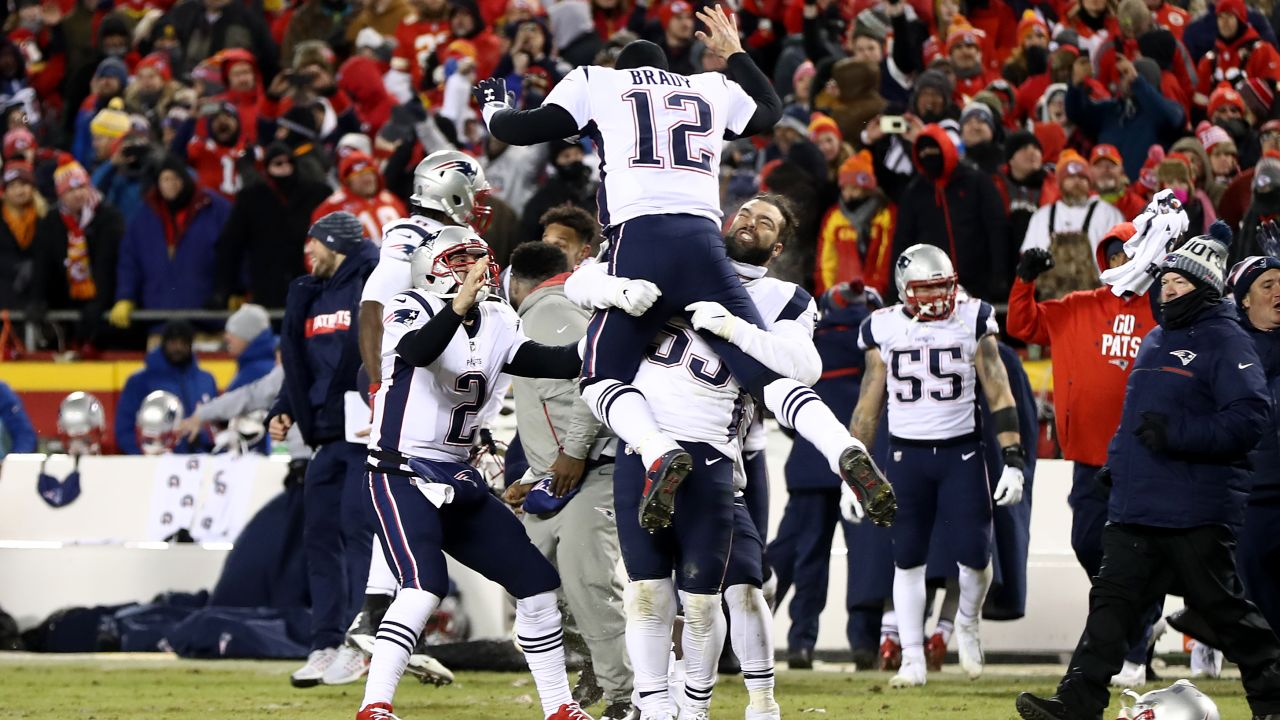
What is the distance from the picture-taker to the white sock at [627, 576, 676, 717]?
23.9 feet

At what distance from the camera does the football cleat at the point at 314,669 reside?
10.1m

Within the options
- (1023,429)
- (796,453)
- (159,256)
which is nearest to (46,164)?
(159,256)

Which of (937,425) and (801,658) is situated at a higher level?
(937,425)

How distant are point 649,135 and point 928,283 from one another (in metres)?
3.22

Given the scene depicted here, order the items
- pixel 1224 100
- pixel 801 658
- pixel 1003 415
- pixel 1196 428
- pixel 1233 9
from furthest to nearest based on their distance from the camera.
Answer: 1. pixel 1233 9
2. pixel 1224 100
3. pixel 801 658
4. pixel 1003 415
5. pixel 1196 428

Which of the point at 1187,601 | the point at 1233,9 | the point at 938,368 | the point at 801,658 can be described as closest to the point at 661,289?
the point at 1187,601

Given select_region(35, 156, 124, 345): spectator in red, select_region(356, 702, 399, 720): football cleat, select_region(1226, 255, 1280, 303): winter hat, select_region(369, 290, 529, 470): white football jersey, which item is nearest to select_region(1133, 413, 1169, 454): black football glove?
select_region(1226, 255, 1280, 303): winter hat

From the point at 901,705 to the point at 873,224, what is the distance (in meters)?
5.57

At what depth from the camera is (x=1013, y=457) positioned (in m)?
10.2

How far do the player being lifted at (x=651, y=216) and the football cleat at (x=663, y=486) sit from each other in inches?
9.9

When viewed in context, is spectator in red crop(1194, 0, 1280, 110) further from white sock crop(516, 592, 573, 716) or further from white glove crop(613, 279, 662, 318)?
white sock crop(516, 592, 573, 716)

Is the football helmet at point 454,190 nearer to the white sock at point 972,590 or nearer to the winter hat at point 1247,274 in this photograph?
the white sock at point 972,590

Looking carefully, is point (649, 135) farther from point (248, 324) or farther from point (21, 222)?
point (21, 222)

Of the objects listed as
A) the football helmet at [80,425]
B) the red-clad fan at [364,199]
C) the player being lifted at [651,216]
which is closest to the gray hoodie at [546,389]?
the player being lifted at [651,216]
